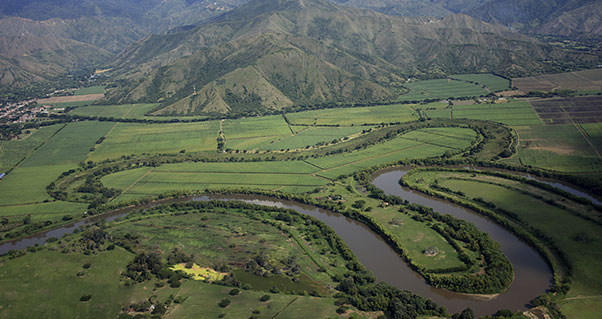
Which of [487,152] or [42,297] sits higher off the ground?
[487,152]

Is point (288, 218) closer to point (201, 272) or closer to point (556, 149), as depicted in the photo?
point (201, 272)

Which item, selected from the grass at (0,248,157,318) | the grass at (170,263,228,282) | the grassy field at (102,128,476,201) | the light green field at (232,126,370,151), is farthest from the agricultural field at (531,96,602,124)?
the grass at (0,248,157,318)

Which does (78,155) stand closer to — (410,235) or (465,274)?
(410,235)

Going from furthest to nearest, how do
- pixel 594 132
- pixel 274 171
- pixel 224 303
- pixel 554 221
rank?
pixel 594 132 < pixel 274 171 < pixel 554 221 < pixel 224 303

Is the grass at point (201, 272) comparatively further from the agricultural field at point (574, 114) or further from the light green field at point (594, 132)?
the agricultural field at point (574, 114)

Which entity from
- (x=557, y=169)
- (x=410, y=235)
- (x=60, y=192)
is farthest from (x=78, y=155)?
(x=557, y=169)

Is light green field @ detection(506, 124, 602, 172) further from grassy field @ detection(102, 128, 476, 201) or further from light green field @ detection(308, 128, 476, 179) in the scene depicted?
grassy field @ detection(102, 128, 476, 201)

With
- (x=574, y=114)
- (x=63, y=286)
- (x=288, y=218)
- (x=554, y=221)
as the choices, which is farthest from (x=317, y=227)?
(x=574, y=114)

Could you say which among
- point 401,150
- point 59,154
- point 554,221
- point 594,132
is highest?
point 594,132

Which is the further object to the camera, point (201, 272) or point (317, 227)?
point (317, 227)
